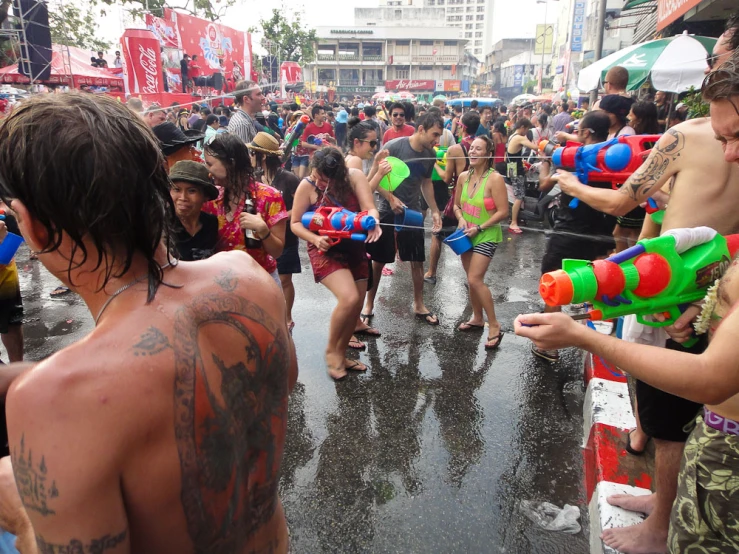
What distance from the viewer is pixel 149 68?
11.9 meters

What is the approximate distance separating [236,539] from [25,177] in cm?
89

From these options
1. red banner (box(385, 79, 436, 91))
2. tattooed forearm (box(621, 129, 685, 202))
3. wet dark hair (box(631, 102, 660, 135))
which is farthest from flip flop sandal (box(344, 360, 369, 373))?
red banner (box(385, 79, 436, 91))

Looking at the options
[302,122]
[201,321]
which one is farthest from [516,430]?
[302,122]

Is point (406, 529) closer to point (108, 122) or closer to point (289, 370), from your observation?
point (289, 370)

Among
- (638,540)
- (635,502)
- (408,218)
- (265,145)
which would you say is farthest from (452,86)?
(638,540)

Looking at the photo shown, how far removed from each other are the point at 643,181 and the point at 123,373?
2471mm

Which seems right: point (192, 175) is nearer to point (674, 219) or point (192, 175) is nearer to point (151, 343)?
point (151, 343)

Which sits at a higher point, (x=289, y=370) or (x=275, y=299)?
(x=275, y=299)

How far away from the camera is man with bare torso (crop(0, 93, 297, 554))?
87 centimetres

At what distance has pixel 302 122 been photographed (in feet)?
29.7

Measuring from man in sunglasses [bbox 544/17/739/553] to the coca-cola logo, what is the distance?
39.9 ft

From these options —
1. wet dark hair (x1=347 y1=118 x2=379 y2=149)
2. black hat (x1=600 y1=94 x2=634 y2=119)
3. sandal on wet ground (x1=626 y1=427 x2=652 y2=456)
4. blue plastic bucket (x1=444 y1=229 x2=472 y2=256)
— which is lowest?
sandal on wet ground (x1=626 y1=427 x2=652 y2=456)

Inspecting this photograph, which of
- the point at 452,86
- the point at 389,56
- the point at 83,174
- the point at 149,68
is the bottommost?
the point at 83,174

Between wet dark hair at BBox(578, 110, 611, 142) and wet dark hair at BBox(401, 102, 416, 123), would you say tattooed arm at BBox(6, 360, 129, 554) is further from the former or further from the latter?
wet dark hair at BBox(401, 102, 416, 123)
